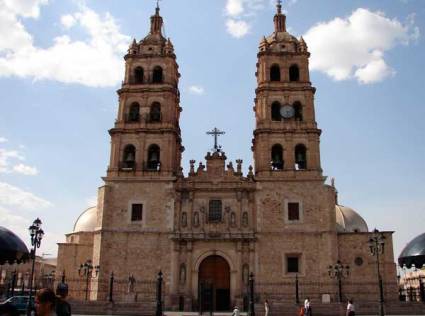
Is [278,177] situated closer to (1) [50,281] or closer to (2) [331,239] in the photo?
(2) [331,239]

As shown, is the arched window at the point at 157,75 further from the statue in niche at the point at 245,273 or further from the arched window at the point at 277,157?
the statue in niche at the point at 245,273

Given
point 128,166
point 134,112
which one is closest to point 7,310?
point 128,166

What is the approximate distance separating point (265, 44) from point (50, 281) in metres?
28.9

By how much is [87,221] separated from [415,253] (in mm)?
35133

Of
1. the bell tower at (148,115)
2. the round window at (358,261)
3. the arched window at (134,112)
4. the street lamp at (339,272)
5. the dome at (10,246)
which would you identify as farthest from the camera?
the arched window at (134,112)

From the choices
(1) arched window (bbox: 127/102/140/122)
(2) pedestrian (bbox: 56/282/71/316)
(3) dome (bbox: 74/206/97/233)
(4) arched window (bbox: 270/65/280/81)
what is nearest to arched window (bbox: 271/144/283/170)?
(4) arched window (bbox: 270/65/280/81)

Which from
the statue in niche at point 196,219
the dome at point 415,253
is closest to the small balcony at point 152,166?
the statue in niche at point 196,219

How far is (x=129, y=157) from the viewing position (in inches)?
1459

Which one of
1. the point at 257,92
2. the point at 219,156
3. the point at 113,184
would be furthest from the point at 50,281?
the point at 257,92

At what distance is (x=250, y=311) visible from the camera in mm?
27047

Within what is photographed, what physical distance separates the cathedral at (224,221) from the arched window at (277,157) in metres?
0.07

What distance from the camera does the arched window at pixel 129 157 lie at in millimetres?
36625

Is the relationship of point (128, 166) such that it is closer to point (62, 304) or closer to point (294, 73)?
point (294, 73)

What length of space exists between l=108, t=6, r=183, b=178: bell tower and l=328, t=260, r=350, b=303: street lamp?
1246cm
